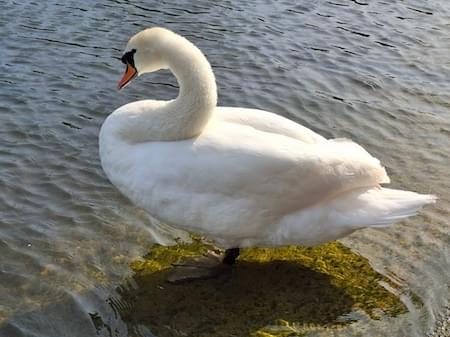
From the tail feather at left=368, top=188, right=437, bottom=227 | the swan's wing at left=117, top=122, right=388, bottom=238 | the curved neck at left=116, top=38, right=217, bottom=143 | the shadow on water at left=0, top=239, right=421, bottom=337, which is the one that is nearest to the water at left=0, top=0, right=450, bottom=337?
the shadow on water at left=0, top=239, right=421, bottom=337

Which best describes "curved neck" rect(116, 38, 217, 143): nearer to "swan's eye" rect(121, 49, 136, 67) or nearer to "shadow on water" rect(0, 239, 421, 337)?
"swan's eye" rect(121, 49, 136, 67)

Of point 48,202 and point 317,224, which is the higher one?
point 317,224

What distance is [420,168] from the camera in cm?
700

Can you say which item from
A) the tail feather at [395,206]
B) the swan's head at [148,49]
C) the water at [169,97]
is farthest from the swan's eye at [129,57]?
the tail feather at [395,206]

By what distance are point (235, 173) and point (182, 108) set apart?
0.73 meters

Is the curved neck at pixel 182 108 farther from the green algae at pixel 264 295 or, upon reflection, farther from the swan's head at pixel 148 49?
the green algae at pixel 264 295

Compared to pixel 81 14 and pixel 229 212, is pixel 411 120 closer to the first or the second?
pixel 229 212

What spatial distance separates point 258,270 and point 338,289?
0.63m

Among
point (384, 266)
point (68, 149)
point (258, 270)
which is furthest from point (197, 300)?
point (68, 149)

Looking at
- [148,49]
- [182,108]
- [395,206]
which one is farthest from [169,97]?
[395,206]

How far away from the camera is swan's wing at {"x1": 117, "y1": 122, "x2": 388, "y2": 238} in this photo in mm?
4738

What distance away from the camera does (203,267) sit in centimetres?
534

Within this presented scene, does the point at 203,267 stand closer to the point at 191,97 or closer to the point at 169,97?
the point at 191,97

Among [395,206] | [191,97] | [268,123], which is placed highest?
[191,97]
